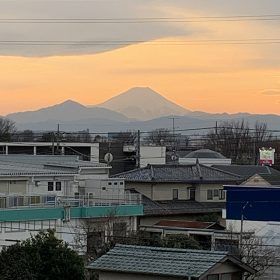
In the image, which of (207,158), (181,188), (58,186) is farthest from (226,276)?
(207,158)

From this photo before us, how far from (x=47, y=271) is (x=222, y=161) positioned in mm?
49853

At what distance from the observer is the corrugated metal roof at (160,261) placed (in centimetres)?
2005

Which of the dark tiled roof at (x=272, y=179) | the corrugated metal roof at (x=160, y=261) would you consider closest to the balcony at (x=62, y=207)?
the dark tiled roof at (x=272, y=179)

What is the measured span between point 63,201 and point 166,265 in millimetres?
18574

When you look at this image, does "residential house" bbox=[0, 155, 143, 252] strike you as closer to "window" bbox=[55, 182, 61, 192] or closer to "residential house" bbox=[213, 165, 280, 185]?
"window" bbox=[55, 182, 61, 192]

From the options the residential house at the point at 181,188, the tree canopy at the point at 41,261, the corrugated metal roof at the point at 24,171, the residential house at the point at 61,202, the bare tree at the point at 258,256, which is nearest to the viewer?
the tree canopy at the point at 41,261

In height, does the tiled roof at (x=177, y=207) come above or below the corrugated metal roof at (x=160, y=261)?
below

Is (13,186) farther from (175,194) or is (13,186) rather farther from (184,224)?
(175,194)

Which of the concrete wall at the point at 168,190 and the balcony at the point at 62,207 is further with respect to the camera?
the concrete wall at the point at 168,190

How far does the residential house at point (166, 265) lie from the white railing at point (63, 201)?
15941 millimetres

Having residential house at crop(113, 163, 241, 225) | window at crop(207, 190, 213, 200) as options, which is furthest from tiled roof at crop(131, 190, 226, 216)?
window at crop(207, 190, 213, 200)

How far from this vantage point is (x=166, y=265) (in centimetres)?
2044

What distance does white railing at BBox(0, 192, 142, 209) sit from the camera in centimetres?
3684

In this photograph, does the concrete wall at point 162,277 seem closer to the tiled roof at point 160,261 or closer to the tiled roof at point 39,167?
the tiled roof at point 160,261
